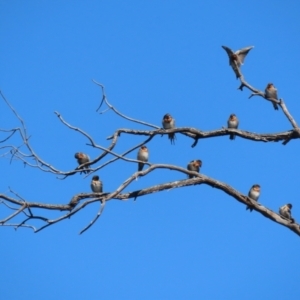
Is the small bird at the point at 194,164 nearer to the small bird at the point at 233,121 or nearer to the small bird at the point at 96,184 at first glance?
the small bird at the point at 233,121

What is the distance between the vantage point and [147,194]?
10102 millimetres

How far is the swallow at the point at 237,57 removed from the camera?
12.1 m

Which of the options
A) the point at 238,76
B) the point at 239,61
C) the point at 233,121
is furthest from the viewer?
the point at 233,121

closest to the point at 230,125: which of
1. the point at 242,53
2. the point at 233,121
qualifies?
the point at 233,121

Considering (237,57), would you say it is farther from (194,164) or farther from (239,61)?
(194,164)

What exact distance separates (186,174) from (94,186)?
13.8 ft

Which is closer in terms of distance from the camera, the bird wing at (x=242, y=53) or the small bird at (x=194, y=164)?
the bird wing at (x=242, y=53)

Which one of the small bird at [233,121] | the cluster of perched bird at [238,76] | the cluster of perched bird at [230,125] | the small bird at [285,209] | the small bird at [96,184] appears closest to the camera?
the cluster of perched bird at [238,76]

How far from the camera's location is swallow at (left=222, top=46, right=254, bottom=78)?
477 inches

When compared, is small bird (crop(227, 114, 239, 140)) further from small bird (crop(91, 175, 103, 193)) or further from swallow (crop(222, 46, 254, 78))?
small bird (crop(91, 175, 103, 193))

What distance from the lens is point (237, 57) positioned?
527 inches

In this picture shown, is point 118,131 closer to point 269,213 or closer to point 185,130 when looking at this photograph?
point 185,130

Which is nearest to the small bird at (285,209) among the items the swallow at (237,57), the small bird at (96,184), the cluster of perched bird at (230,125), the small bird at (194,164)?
the cluster of perched bird at (230,125)

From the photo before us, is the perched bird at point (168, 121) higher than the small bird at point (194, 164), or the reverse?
the perched bird at point (168, 121)
